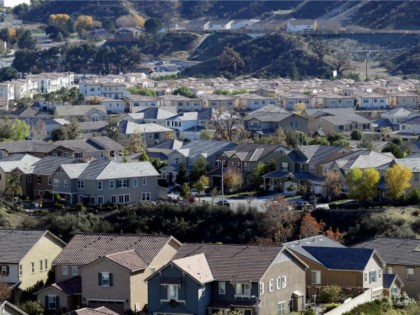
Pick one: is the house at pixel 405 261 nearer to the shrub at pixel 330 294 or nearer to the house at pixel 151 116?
the shrub at pixel 330 294

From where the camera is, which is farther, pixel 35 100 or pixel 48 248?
pixel 35 100

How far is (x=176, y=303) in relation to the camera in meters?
32.4

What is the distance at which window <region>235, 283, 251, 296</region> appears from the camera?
105 ft

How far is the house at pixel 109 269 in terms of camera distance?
34312 mm

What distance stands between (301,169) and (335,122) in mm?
19648

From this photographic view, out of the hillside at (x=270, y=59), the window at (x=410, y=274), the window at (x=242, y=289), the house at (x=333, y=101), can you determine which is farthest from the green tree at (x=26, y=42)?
the window at (x=242, y=289)

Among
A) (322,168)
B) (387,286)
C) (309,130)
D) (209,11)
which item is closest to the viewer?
(387,286)

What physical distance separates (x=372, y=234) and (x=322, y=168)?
31.6 ft

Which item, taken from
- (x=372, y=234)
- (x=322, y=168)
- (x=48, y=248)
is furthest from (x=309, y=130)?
(x=48, y=248)

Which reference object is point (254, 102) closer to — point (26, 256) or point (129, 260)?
point (26, 256)

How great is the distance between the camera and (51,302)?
1407 inches

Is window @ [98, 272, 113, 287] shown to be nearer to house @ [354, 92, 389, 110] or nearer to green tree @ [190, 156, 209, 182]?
green tree @ [190, 156, 209, 182]

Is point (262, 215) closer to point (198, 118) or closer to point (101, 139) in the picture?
point (101, 139)

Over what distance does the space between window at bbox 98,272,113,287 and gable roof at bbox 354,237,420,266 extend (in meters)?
8.49
